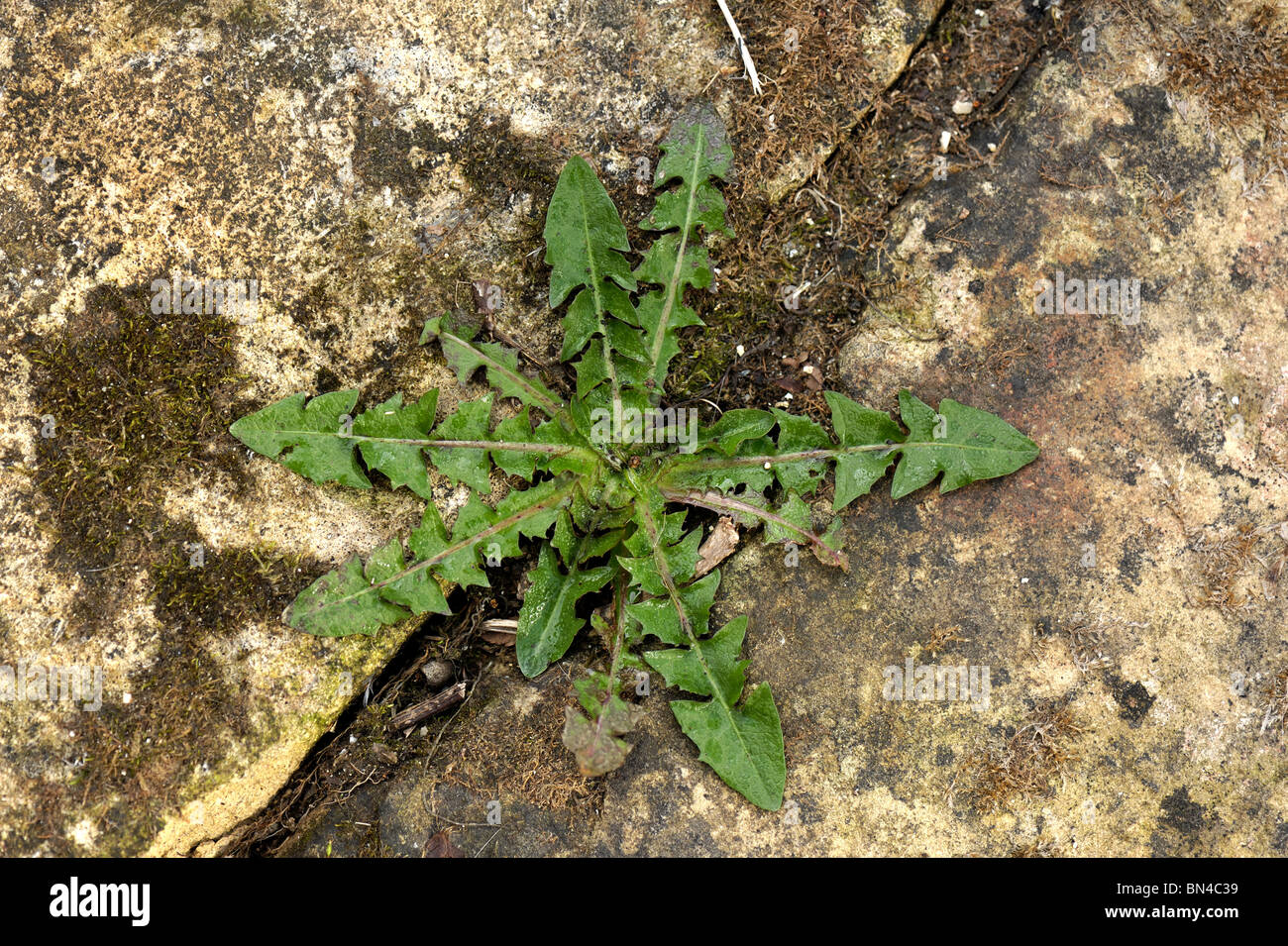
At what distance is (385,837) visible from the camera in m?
3.43

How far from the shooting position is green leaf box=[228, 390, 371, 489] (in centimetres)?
337

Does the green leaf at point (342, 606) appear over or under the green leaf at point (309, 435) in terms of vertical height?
under

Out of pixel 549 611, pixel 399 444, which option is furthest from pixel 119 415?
pixel 549 611

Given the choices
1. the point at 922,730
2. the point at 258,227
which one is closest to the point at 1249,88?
the point at 922,730

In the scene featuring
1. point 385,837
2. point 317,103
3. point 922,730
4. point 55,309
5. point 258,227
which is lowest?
point 385,837

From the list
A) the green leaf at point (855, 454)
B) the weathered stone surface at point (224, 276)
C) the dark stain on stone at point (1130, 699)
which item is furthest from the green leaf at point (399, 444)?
the dark stain on stone at point (1130, 699)

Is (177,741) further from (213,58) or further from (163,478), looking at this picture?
(213,58)

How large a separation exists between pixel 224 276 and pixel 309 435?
82cm

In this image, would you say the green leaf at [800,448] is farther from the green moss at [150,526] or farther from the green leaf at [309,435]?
the green moss at [150,526]

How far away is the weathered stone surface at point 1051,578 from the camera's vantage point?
11.1ft

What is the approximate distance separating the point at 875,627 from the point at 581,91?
2.60 metres

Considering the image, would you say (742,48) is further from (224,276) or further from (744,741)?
(744,741)

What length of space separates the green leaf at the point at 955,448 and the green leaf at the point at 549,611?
1306 mm

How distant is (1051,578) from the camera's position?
11.5 ft
